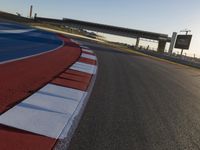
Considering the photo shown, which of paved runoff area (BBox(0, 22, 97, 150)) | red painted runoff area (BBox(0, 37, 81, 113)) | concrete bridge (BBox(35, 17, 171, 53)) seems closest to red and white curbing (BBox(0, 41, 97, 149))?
paved runoff area (BBox(0, 22, 97, 150))

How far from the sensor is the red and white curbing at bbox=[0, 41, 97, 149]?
476 cm

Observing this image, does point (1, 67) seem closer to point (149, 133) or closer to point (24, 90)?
point (24, 90)

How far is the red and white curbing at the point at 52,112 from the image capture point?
4.76 m

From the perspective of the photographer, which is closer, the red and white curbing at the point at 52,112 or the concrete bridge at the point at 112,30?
the red and white curbing at the point at 52,112

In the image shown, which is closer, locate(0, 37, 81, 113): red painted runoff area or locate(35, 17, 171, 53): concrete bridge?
locate(0, 37, 81, 113): red painted runoff area

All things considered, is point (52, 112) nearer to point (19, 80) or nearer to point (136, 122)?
point (136, 122)

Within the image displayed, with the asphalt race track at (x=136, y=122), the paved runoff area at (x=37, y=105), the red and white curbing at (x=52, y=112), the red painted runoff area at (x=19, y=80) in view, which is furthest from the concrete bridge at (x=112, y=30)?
the red and white curbing at (x=52, y=112)

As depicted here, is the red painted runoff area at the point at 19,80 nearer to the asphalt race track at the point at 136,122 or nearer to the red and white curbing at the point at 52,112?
the red and white curbing at the point at 52,112

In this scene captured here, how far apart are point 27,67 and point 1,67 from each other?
109cm

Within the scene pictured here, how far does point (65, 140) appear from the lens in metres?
4.51

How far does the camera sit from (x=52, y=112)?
5750mm

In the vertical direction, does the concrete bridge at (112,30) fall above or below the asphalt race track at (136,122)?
below

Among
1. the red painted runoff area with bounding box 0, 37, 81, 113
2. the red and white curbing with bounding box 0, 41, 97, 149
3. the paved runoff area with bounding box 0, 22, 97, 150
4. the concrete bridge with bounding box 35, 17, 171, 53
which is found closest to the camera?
the paved runoff area with bounding box 0, 22, 97, 150

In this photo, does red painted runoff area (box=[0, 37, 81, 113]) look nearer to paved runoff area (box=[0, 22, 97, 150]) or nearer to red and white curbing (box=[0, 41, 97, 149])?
paved runoff area (box=[0, 22, 97, 150])
